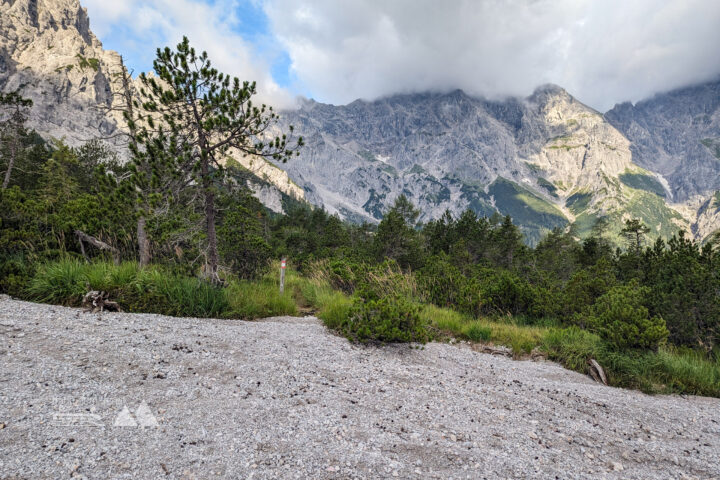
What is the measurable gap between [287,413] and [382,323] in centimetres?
337

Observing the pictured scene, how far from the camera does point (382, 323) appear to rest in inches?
276

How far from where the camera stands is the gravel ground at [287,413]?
9.88ft

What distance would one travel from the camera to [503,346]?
9258 millimetres

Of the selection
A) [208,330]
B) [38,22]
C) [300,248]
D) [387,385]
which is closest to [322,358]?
[387,385]

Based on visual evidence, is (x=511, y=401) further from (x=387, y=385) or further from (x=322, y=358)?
(x=322, y=358)

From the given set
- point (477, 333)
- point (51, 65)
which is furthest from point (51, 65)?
point (477, 333)

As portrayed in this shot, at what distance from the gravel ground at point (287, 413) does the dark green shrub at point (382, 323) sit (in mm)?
544

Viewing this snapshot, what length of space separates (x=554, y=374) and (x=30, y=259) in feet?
45.6

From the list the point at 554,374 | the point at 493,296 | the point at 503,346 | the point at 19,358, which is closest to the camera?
the point at 19,358

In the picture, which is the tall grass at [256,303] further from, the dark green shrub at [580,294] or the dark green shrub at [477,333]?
the dark green shrub at [580,294]

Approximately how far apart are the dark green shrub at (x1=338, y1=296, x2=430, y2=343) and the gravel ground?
1.79ft

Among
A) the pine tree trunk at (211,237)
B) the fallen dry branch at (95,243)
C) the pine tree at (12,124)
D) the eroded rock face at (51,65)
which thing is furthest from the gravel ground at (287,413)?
the eroded rock face at (51,65)
